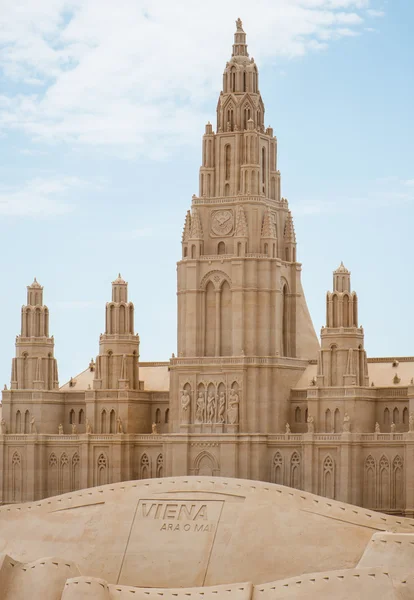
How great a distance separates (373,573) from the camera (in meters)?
82.8

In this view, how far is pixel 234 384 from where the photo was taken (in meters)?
118

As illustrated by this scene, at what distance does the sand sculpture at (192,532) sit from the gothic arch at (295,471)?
1041 centimetres

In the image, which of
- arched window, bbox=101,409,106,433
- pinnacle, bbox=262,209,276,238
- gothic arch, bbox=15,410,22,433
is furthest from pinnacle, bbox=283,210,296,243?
gothic arch, bbox=15,410,22,433

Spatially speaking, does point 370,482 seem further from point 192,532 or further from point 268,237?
point 268,237

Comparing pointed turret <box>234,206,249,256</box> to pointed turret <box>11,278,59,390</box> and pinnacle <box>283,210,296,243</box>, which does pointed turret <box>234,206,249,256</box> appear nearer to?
pinnacle <box>283,210,296,243</box>

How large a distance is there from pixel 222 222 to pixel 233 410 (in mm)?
14338

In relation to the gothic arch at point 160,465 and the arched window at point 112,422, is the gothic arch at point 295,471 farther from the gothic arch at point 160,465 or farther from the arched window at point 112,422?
the arched window at point 112,422

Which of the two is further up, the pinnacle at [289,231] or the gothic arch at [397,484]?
the pinnacle at [289,231]

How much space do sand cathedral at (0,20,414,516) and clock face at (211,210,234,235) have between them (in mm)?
107

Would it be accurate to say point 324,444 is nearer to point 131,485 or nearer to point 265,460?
point 265,460

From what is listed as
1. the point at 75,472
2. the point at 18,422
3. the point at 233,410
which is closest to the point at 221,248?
the point at 233,410

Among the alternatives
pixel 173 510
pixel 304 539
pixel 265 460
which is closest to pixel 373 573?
pixel 304 539

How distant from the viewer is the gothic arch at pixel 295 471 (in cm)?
11606

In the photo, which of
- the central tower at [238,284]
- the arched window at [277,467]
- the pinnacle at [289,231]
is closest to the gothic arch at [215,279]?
the central tower at [238,284]
